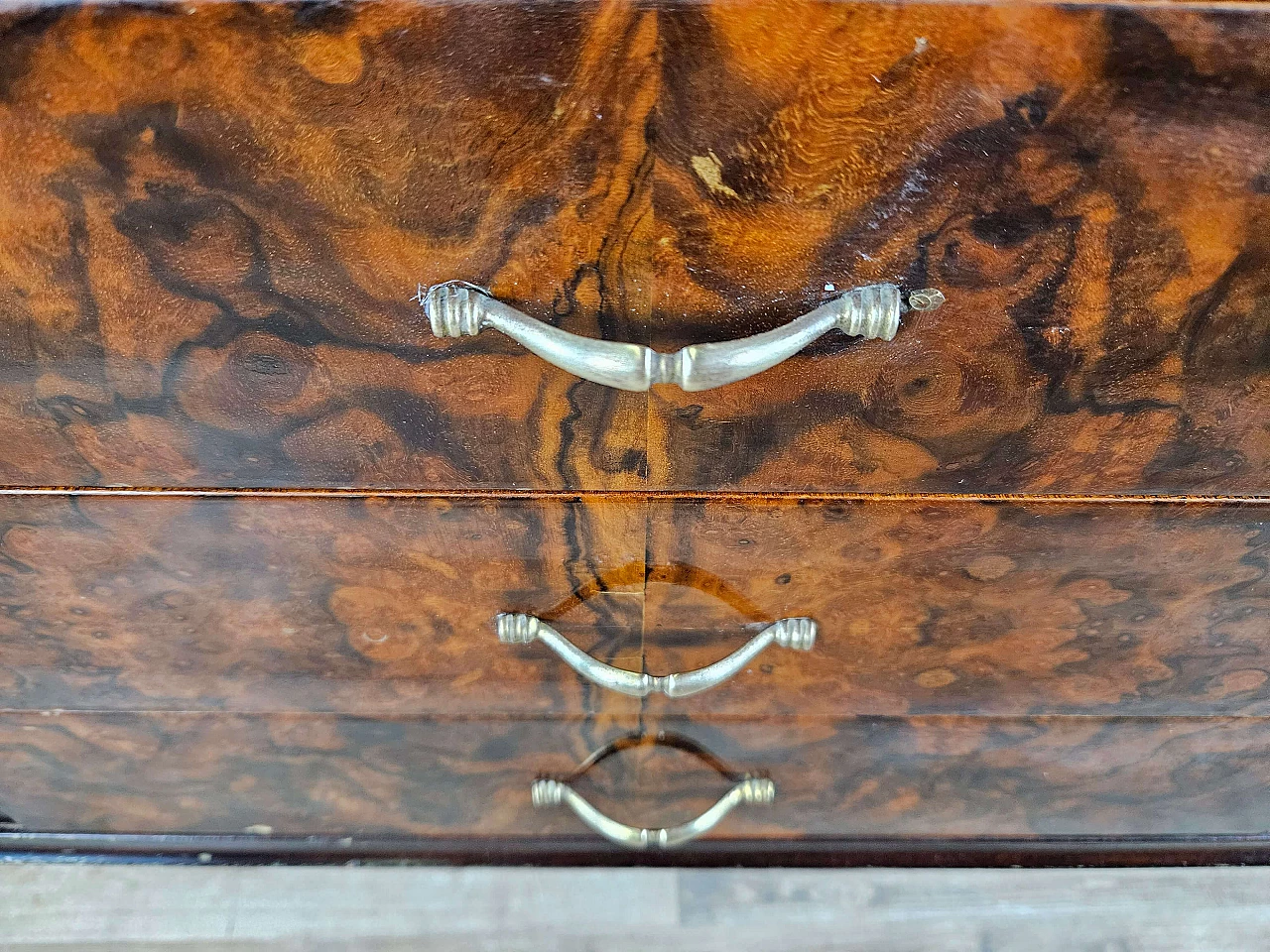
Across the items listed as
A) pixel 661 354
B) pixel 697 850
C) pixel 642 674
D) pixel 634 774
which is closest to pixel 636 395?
pixel 661 354

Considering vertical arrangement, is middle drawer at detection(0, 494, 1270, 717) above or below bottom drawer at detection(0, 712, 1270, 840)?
above

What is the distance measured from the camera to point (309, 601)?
0.43m

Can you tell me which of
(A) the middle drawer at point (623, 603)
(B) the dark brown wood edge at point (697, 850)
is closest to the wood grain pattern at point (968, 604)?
(A) the middle drawer at point (623, 603)

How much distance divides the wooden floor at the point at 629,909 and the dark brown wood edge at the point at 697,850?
35 mm

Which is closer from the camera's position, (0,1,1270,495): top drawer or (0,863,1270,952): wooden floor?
(0,1,1270,495): top drawer

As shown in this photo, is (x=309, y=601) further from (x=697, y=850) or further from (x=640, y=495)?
(x=697, y=850)

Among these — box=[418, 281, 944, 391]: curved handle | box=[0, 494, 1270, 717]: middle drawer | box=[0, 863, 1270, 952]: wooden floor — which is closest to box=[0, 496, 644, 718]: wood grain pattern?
box=[0, 494, 1270, 717]: middle drawer

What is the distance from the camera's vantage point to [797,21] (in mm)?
269

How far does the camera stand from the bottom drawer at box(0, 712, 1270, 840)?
1.68 ft

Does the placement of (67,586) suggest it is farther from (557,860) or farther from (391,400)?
(557,860)

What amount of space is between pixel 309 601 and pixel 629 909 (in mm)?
385

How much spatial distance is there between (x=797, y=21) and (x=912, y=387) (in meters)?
0.15

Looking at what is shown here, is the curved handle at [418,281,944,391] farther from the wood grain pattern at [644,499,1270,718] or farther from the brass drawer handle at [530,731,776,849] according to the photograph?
the brass drawer handle at [530,731,776,849]

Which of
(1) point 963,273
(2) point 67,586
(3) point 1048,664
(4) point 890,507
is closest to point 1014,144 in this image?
(1) point 963,273
